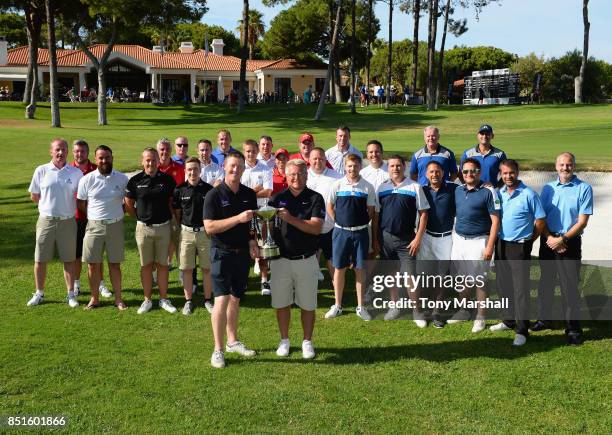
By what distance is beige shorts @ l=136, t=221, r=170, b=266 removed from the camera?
7.61 meters

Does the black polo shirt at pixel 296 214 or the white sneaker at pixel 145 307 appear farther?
the white sneaker at pixel 145 307

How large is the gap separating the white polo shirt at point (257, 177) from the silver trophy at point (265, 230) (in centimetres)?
281

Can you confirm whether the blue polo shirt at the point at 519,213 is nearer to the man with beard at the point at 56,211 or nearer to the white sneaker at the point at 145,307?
the white sneaker at the point at 145,307

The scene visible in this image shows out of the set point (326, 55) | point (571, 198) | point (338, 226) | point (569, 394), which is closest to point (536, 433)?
point (569, 394)

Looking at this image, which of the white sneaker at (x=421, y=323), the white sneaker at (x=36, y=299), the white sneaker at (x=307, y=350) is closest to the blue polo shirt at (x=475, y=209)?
the white sneaker at (x=421, y=323)

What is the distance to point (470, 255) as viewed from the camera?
22.7 ft

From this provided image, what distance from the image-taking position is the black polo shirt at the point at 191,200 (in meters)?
7.52

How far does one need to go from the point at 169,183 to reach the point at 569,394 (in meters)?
4.81

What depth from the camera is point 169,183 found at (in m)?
7.62

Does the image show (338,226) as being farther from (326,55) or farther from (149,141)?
(326,55)

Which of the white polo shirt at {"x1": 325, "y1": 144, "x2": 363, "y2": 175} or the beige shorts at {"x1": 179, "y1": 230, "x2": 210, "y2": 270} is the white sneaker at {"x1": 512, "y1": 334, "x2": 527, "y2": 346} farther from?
the beige shorts at {"x1": 179, "y1": 230, "x2": 210, "y2": 270}

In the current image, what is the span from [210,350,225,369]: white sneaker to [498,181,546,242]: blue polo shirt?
3093 mm

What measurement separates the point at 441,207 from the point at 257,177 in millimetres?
2654

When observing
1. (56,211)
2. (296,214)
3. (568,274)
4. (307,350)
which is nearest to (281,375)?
(307,350)
